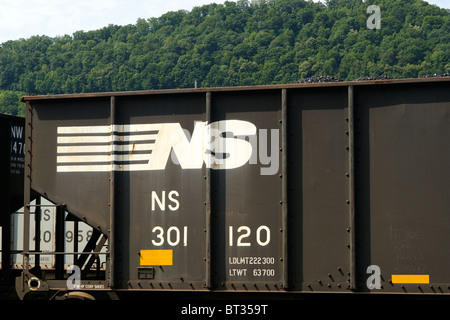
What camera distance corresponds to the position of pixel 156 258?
9.34 meters

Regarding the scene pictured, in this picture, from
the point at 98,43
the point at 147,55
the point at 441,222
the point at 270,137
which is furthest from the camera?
the point at 98,43

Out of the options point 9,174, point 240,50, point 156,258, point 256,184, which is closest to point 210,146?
point 256,184

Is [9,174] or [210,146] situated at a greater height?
[210,146]

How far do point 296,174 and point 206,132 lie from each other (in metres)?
1.48

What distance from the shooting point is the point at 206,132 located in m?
9.27

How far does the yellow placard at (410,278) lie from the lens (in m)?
8.56

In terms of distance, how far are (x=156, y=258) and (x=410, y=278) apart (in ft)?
12.1

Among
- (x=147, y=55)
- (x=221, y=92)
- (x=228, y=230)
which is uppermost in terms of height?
(x=147, y=55)

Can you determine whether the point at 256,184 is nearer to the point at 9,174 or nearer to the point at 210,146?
the point at 210,146

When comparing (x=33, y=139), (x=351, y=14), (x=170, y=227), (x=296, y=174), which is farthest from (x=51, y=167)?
(x=351, y=14)

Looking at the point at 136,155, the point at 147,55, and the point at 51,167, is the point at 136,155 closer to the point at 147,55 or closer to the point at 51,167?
the point at 51,167

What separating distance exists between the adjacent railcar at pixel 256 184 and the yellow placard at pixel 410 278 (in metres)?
0.01

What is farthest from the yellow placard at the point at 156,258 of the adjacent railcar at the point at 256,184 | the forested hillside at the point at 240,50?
the forested hillside at the point at 240,50

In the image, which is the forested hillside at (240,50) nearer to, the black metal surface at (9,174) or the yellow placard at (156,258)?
the black metal surface at (9,174)
